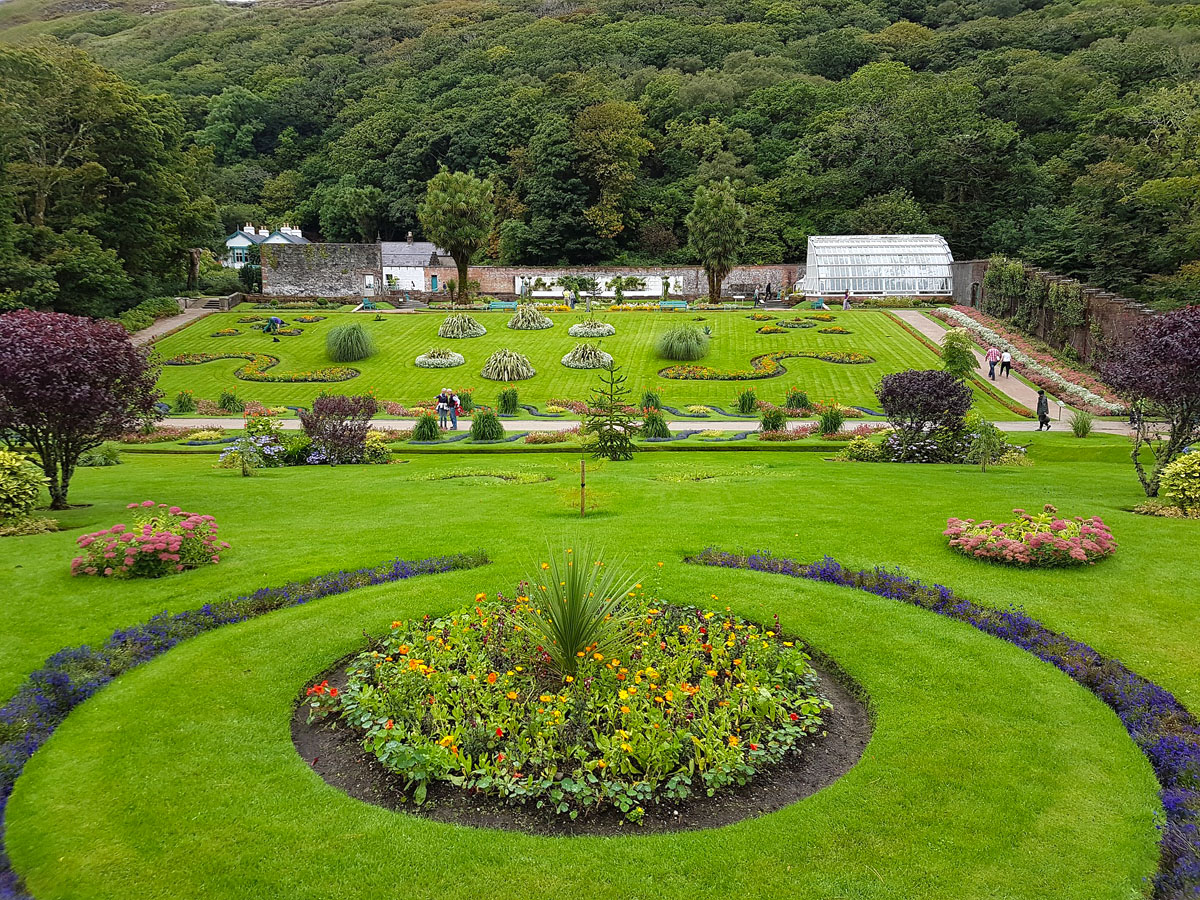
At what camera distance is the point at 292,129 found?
84625mm

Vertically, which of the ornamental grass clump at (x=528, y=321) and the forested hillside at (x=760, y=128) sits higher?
the forested hillside at (x=760, y=128)

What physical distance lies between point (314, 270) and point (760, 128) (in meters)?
40.6

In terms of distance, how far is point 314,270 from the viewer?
5447cm

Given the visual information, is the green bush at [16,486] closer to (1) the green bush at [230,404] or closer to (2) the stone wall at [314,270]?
(1) the green bush at [230,404]

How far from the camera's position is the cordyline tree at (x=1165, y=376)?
12109 mm

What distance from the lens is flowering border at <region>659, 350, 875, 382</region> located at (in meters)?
32.3

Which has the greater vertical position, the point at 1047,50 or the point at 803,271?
the point at 1047,50

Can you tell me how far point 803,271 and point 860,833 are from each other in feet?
180

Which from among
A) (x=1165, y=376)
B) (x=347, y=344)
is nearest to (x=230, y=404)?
(x=347, y=344)

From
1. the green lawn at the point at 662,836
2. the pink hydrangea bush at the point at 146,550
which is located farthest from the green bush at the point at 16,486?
the pink hydrangea bush at the point at 146,550

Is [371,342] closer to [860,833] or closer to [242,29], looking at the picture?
[860,833]

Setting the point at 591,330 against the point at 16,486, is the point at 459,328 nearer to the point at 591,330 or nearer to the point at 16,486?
the point at 591,330

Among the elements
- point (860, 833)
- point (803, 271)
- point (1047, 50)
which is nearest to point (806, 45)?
point (1047, 50)

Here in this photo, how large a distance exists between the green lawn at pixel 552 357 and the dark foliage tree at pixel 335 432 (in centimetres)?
1149
